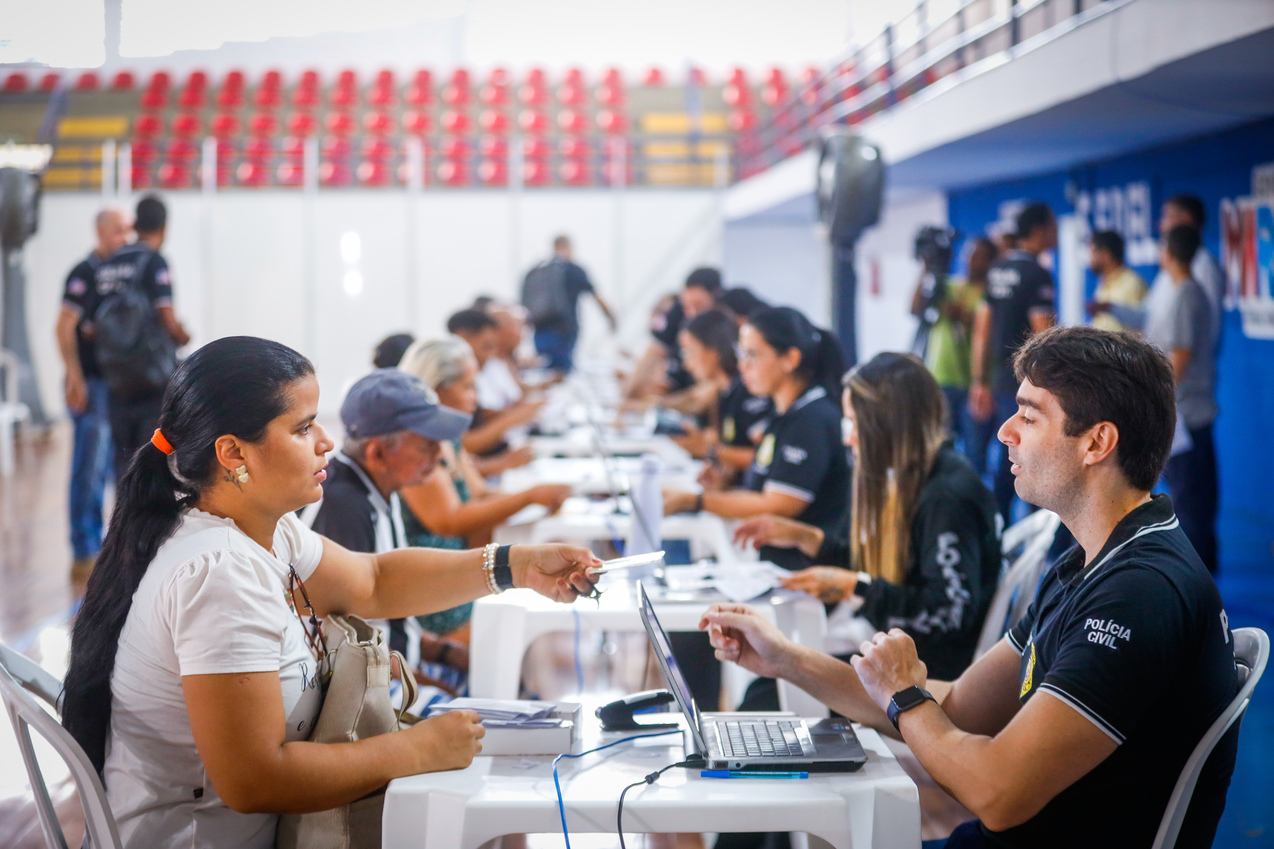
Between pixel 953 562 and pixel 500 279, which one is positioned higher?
pixel 500 279

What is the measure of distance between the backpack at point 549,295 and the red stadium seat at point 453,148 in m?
3.33

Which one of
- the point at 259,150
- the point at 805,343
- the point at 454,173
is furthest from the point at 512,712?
the point at 454,173

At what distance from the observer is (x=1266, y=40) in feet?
9.33

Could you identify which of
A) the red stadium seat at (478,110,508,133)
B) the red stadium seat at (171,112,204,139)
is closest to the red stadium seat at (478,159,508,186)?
the red stadium seat at (478,110,508,133)

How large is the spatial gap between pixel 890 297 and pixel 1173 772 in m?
9.64

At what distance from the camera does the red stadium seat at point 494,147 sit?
40.2 feet

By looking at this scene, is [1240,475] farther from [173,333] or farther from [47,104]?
[47,104]

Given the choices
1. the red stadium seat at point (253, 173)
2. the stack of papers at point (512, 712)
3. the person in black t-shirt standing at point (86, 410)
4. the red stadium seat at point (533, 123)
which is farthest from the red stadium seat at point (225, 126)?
the stack of papers at point (512, 712)

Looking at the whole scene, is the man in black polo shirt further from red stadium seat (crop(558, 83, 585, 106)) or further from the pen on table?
red stadium seat (crop(558, 83, 585, 106))

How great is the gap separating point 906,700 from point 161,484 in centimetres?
99

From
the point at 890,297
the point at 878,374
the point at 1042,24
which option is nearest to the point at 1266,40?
the point at 878,374

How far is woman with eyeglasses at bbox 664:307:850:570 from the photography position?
293 centimetres

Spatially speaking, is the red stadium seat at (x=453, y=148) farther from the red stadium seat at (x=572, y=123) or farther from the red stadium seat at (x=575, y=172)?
the red stadium seat at (x=572, y=123)

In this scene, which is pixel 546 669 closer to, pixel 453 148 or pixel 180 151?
pixel 453 148
